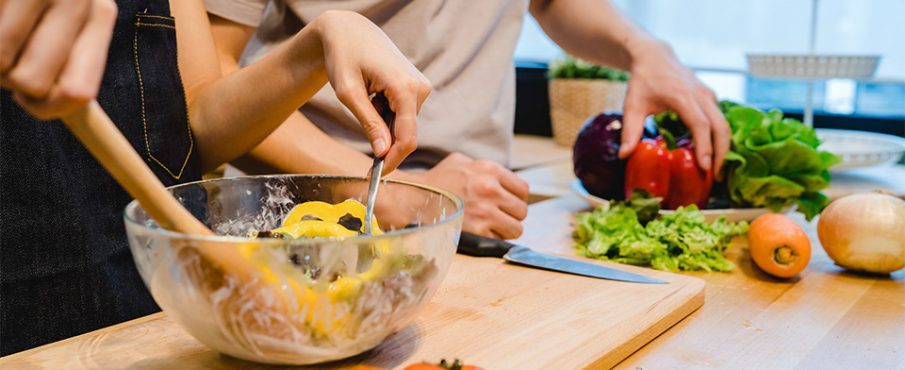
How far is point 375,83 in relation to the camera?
2.74ft

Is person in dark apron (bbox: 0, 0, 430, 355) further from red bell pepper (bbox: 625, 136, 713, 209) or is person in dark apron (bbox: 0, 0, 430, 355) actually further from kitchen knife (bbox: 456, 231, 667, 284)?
red bell pepper (bbox: 625, 136, 713, 209)

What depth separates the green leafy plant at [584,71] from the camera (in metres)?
2.82

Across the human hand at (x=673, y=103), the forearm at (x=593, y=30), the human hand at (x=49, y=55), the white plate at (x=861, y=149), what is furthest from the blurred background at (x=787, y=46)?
the human hand at (x=49, y=55)

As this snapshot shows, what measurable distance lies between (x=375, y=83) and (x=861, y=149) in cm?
141

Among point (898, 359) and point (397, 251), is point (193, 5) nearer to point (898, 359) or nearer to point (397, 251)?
point (397, 251)

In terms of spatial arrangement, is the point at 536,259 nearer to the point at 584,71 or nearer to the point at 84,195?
the point at 84,195

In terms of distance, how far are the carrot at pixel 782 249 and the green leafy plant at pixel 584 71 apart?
1759 mm

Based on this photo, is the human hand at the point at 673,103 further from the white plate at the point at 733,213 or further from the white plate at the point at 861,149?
the white plate at the point at 861,149

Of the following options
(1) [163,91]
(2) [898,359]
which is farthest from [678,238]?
(1) [163,91]

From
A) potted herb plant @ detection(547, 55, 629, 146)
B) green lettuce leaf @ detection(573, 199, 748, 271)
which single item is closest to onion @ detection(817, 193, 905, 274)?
green lettuce leaf @ detection(573, 199, 748, 271)

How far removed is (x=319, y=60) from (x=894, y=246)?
0.77 metres

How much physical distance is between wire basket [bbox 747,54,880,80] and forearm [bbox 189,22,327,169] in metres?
1.47

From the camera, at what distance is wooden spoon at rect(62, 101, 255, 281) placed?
513mm

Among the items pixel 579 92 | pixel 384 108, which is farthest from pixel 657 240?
pixel 579 92
